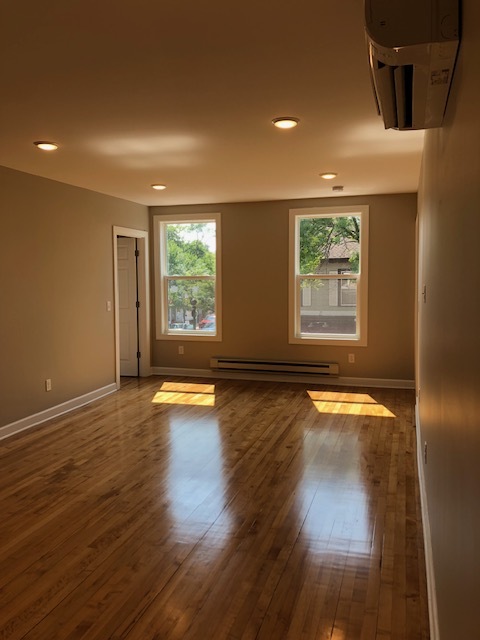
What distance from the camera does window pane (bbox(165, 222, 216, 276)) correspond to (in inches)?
291

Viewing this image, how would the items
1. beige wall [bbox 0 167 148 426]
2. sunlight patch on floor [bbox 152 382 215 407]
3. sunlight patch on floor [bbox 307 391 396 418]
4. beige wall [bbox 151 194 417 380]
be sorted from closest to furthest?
1. beige wall [bbox 0 167 148 426]
2. sunlight patch on floor [bbox 307 391 396 418]
3. sunlight patch on floor [bbox 152 382 215 407]
4. beige wall [bbox 151 194 417 380]

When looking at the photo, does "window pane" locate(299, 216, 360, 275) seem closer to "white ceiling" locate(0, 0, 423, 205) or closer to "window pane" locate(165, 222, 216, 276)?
"window pane" locate(165, 222, 216, 276)

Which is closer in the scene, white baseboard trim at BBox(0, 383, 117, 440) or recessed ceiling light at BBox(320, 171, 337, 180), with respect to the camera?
white baseboard trim at BBox(0, 383, 117, 440)

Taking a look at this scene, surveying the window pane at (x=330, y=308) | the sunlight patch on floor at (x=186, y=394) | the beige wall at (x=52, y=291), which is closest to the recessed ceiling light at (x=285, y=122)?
the beige wall at (x=52, y=291)

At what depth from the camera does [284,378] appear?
281 inches

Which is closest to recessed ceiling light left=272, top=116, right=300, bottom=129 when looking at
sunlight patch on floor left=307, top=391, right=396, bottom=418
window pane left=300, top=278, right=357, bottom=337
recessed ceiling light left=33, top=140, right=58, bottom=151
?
recessed ceiling light left=33, top=140, right=58, bottom=151

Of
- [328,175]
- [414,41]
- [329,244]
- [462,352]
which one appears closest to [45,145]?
[328,175]

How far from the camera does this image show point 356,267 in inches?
268

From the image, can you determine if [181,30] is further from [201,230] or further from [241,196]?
[201,230]

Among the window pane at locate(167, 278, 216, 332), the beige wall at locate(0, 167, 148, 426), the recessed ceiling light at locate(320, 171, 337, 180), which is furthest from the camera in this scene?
the window pane at locate(167, 278, 216, 332)

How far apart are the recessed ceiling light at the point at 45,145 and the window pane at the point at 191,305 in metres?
3.64

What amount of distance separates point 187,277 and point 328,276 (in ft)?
6.58

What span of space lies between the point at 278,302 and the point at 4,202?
3.63 metres

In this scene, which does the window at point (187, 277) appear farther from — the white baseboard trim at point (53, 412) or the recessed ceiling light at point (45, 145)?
the recessed ceiling light at point (45, 145)
